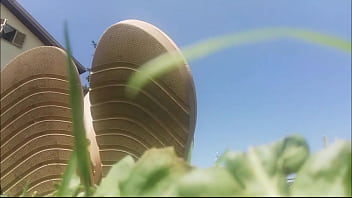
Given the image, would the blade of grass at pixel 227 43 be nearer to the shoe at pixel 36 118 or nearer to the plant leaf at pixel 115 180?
the plant leaf at pixel 115 180

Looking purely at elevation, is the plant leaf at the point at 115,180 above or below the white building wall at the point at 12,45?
below

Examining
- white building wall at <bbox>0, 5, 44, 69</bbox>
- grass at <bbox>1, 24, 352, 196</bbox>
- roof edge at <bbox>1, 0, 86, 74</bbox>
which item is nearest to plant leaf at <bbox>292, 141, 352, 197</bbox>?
grass at <bbox>1, 24, 352, 196</bbox>

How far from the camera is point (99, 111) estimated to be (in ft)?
3.15

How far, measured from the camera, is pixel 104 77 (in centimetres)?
102

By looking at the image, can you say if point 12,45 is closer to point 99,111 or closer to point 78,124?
point 99,111

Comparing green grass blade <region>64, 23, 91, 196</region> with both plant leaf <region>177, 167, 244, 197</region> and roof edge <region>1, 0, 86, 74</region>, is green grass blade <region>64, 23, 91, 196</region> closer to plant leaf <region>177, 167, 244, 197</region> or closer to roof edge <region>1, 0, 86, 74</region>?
plant leaf <region>177, 167, 244, 197</region>

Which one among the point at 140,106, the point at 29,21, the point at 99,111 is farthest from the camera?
the point at 29,21

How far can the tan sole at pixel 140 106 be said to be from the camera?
2.78ft

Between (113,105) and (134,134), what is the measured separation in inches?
3.5

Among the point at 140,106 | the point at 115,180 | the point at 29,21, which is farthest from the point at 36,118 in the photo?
the point at 29,21

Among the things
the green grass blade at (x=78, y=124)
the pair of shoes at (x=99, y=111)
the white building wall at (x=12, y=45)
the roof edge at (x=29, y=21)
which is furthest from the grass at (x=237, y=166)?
the roof edge at (x=29, y=21)

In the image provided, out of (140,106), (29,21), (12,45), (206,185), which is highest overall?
(29,21)

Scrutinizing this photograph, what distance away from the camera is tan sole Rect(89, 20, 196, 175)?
0.85m

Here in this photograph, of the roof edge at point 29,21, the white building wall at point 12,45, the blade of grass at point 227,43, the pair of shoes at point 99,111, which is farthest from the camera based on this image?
the roof edge at point 29,21
